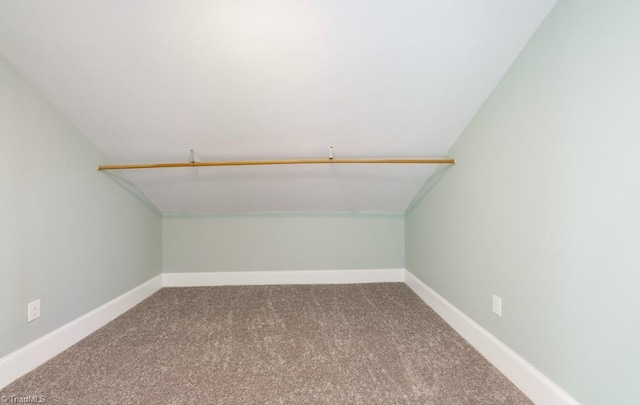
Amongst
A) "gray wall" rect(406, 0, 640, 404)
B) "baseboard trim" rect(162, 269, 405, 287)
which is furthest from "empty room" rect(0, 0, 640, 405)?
"baseboard trim" rect(162, 269, 405, 287)

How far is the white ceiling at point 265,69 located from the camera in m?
1.33

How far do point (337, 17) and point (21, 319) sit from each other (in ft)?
7.22

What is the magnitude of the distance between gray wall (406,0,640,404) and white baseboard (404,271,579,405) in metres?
0.04

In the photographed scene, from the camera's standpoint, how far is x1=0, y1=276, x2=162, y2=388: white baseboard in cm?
144

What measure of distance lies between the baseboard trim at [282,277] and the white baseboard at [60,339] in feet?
1.61

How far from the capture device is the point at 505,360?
4.94 ft

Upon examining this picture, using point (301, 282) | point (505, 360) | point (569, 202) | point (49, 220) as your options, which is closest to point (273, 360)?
point (505, 360)

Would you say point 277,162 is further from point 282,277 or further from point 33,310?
point 33,310

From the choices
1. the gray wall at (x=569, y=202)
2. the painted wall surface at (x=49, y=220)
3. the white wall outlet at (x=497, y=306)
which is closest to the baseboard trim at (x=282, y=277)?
the painted wall surface at (x=49, y=220)

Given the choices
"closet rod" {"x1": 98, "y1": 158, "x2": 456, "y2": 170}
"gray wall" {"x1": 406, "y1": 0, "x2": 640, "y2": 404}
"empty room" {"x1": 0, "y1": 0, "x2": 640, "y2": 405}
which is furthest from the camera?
"closet rod" {"x1": 98, "y1": 158, "x2": 456, "y2": 170}

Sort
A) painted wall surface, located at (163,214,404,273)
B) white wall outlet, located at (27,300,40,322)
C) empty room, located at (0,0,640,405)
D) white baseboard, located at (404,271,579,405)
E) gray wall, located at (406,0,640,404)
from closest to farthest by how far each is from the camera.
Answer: gray wall, located at (406,0,640,404), empty room, located at (0,0,640,405), white baseboard, located at (404,271,579,405), white wall outlet, located at (27,300,40,322), painted wall surface, located at (163,214,404,273)

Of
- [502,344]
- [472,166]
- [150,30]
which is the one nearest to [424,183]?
[472,166]

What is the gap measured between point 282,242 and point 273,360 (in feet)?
4.83

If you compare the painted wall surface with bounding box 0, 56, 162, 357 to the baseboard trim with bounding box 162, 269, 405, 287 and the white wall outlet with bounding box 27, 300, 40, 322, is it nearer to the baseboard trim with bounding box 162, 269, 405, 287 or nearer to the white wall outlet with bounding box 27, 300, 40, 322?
the white wall outlet with bounding box 27, 300, 40, 322
